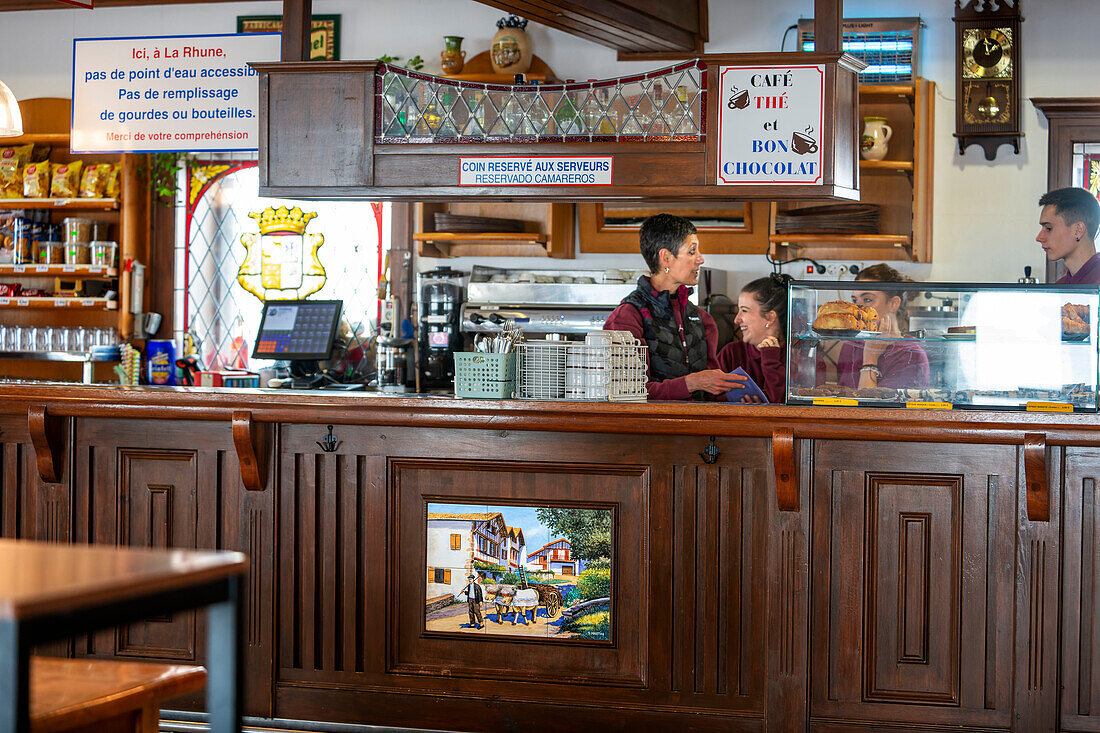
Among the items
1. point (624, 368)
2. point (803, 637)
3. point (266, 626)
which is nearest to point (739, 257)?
point (624, 368)

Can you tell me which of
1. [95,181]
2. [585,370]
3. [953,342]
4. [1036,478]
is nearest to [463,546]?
[585,370]

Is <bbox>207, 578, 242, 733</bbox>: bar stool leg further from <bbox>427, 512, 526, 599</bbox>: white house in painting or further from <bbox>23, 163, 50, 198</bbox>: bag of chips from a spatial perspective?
<bbox>23, 163, 50, 198</bbox>: bag of chips

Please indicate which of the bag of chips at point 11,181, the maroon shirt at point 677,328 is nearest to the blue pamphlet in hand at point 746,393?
the maroon shirt at point 677,328

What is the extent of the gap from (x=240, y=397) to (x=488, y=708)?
1.26 m

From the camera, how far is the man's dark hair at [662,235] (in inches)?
157

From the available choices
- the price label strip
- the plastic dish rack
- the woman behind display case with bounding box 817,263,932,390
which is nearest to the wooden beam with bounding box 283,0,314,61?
the plastic dish rack

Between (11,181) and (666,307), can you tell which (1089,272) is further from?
(11,181)

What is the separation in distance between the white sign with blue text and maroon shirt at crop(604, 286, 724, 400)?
5.39ft

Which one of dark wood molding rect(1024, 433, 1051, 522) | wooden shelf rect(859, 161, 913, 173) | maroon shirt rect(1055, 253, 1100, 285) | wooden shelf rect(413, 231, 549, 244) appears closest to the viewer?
dark wood molding rect(1024, 433, 1051, 522)

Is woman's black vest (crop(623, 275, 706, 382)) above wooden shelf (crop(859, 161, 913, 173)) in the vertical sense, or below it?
below

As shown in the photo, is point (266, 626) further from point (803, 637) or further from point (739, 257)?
point (739, 257)

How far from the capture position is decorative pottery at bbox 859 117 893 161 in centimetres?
561

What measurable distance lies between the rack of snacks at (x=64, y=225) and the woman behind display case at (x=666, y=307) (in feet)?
12.1

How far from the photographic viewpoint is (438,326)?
5.99 metres
